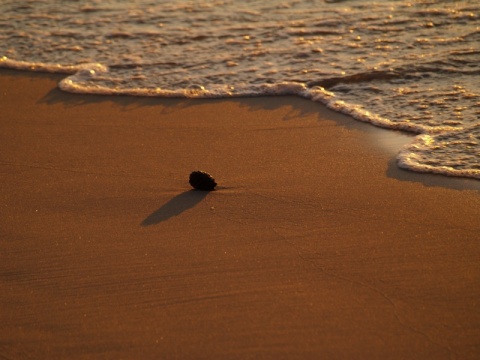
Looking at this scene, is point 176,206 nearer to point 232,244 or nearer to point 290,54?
point 232,244

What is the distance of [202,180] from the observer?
3.81 metres

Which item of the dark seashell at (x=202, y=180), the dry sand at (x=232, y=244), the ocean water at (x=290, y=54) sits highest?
the ocean water at (x=290, y=54)

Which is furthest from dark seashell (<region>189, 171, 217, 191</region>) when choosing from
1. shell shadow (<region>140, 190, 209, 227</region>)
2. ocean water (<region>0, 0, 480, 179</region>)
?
ocean water (<region>0, 0, 480, 179</region>)

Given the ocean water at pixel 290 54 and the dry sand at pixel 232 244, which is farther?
the ocean water at pixel 290 54

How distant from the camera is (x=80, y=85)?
550cm

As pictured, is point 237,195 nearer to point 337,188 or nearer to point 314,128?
point 337,188

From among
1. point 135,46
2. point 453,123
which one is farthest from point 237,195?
point 135,46

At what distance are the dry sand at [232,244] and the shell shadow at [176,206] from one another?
0.6 inches

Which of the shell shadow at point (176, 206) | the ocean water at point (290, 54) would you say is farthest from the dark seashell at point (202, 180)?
the ocean water at point (290, 54)

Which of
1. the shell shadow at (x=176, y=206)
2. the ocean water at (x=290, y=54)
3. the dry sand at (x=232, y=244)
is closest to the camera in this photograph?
the dry sand at (x=232, y=244)

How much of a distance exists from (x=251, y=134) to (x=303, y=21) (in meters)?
2.34

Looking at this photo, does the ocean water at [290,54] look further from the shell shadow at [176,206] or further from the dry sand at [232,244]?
the shell shadow at [176,206]

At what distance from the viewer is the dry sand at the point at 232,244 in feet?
9.15

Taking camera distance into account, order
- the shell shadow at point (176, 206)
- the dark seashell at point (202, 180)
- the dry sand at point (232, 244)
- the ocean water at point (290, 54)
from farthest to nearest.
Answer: the ocean water at point (290, 54)
the dark seashell at point (202, 180)
the shell shadow at point (176, 206)
the dry sand at point (232, 244)
